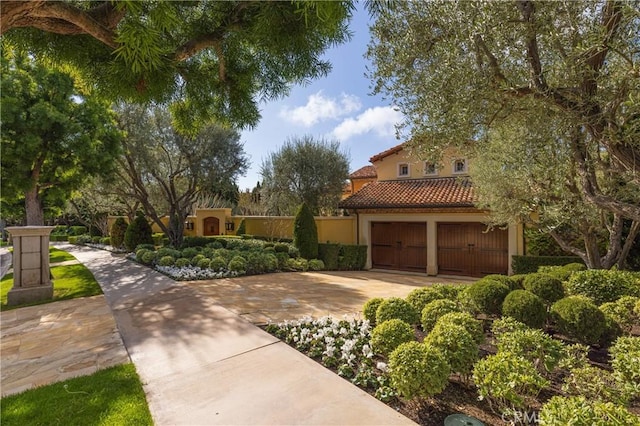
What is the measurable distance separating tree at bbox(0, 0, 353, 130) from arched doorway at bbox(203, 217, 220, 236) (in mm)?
22662

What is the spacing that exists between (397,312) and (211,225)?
2353 cm

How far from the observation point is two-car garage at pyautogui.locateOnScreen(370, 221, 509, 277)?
42.0 feet

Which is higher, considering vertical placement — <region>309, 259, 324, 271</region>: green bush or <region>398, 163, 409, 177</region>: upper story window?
<region>398, 163, 409, 177</region>: upper story window

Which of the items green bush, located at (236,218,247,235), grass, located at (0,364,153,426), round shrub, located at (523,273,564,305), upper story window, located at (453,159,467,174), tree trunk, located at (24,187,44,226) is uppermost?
upper story window, located at (453,159,467,174)

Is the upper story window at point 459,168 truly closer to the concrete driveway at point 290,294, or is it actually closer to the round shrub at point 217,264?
the concrete driveway at point 290,294

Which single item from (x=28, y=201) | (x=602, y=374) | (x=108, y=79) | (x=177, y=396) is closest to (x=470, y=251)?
(x=602, y=374)

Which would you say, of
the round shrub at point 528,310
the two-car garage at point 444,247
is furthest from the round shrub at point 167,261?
the round shrub at point 528,310

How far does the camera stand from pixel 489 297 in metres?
4.88

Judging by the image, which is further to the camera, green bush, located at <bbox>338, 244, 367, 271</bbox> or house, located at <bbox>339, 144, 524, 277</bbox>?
green bush, located at <bbox>338, 244, 367, 271</bbox>

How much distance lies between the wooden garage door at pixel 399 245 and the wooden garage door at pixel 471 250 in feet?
2.63

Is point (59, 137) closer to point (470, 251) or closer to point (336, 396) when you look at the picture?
point (336, 396)

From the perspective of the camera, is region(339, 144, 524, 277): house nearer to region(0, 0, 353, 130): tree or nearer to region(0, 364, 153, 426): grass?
region(0, 0, 353, 130): tree

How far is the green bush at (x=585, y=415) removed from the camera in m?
2.20

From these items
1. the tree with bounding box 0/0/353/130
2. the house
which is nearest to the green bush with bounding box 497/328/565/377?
the tree with bounding box 0/0/353/130
